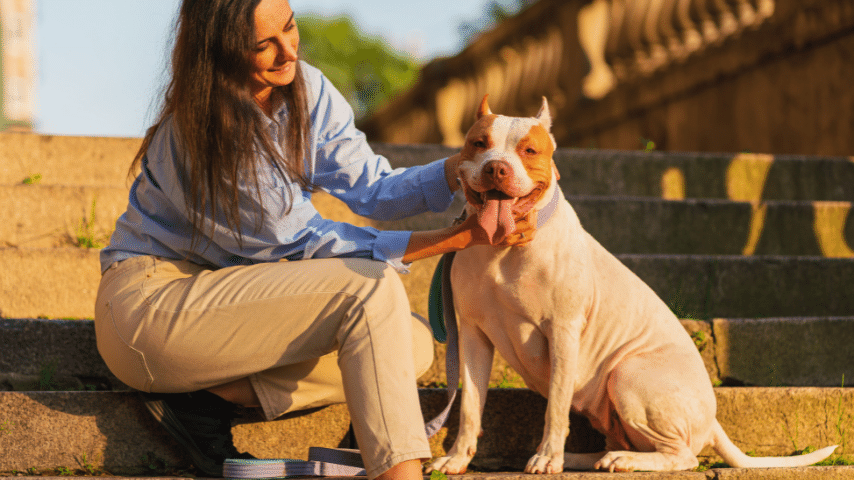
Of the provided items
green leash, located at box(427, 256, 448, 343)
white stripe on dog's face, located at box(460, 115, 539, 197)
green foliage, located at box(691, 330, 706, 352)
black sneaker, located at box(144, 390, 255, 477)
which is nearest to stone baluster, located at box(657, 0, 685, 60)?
green foliage, located at box(691, 330, 706, 352)

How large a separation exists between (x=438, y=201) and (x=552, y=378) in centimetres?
76

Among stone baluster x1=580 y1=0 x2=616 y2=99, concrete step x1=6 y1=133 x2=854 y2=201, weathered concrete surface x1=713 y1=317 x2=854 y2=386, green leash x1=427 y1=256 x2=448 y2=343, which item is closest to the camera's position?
green leash x1=427 y1=256 x2=448 y2=343

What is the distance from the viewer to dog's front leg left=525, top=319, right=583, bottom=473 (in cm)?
271

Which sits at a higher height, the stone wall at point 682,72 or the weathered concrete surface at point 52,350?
the stone wall at point 682,72

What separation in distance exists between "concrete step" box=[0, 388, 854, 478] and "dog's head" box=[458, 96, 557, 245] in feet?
2.68

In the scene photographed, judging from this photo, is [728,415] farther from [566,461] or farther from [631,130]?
[631,130]

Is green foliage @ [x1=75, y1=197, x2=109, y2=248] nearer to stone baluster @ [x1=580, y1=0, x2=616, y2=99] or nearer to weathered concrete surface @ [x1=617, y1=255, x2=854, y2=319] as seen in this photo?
weathered concrete surface @ [x1=617, y1=255, x2=854, y2=319]

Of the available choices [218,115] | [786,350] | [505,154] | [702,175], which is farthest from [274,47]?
[702,175]

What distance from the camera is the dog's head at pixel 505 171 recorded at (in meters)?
2.49

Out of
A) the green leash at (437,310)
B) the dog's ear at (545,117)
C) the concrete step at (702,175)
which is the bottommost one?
the green leash at (437,310)

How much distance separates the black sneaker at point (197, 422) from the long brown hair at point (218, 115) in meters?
0.56

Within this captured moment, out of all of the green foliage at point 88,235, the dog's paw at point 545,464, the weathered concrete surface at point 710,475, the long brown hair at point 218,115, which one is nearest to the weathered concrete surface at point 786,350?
the weathered concrete surface at point 710,475

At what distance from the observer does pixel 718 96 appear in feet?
23.2

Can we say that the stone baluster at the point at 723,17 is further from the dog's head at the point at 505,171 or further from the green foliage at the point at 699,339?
the dog's head at the point at 505,171
